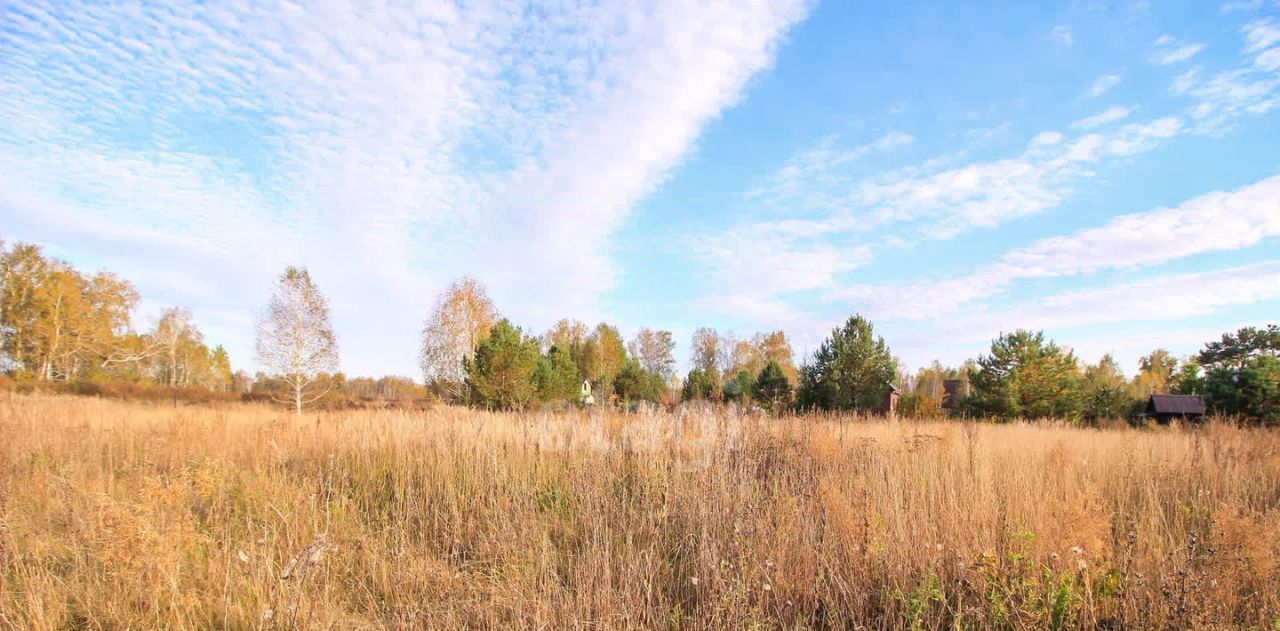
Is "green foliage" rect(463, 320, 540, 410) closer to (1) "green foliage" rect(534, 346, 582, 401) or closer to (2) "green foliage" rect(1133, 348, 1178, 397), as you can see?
(1) "green foliage" rect(534, 346, 582, 401)

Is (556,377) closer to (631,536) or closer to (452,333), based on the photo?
(452,333)

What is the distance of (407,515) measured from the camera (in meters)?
4.80

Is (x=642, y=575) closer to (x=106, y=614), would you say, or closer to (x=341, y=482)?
(x=106, y=614)

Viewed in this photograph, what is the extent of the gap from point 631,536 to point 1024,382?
2771 cm

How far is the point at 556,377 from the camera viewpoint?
102 feet

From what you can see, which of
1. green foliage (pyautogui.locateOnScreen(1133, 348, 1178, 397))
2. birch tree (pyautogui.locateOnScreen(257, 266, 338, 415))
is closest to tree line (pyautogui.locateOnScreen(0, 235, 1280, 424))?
birch tree (pyautogui.locateOnScreen(257, 266, 338, 415))

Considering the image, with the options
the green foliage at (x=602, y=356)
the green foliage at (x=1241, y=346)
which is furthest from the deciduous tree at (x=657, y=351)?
the green foliage at (x=1241, y=346)

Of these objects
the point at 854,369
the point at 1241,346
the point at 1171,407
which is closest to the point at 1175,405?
the point at 1171,407

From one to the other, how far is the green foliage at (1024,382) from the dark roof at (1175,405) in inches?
502

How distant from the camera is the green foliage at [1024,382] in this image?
80.9 ft

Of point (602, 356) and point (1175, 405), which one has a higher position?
point (602, 356)

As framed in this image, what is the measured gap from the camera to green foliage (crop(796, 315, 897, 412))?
26281 mm

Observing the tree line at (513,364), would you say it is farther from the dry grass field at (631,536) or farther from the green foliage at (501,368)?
the dry grass field at (631,536)

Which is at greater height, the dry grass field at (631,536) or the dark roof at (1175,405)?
the dry grass field at (631,536)
